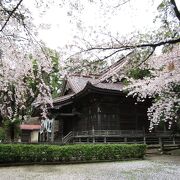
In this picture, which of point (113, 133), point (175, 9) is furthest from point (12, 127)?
point (175, 9)

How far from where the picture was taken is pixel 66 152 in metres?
14.4

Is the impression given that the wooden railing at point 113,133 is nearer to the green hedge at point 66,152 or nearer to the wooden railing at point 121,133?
the wooden railing at point 121,133

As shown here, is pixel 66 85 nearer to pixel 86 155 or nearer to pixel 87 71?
pixel 86 155

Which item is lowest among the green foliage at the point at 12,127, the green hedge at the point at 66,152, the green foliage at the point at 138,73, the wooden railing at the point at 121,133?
the green hedge at the point at 66,152

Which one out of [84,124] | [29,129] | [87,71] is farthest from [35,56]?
[29,129]

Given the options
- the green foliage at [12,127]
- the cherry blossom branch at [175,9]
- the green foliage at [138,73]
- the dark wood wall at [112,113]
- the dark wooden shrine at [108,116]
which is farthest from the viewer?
the green foliage at [12,127]

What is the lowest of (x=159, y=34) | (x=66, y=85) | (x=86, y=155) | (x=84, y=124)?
(x=86, y=155)

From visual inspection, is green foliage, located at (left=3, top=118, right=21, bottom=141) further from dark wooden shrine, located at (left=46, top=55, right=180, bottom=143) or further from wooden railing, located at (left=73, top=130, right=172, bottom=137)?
wooden railing, located at (left=73, top=130, right=172, bottom=137)

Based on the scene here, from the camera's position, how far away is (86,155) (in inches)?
586

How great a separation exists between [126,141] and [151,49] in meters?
15.1

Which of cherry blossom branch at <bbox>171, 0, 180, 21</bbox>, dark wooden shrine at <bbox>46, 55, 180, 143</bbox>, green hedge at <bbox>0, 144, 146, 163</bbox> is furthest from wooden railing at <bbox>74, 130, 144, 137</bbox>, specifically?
cherry blossom branch at <bbox>171, 0, 180, 21</bbox>

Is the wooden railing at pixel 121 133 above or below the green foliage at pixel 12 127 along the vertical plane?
below

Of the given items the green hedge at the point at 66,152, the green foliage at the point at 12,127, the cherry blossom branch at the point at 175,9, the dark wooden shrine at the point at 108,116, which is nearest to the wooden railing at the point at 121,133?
the dark wooden shrine at the point at 108,116

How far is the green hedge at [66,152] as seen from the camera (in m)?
13.6
